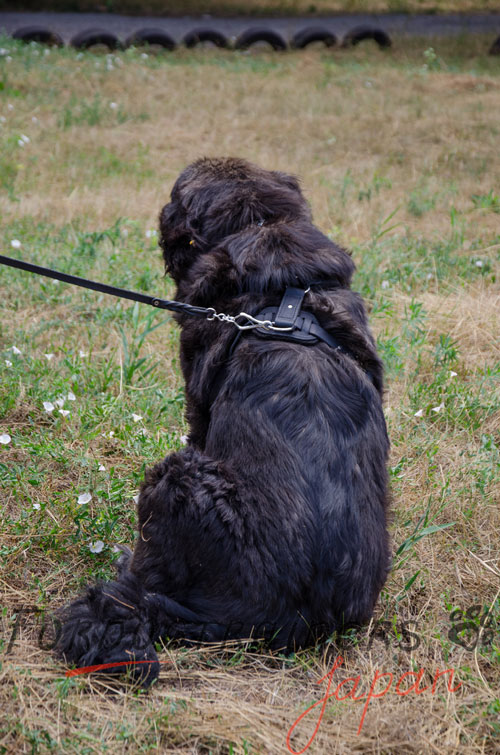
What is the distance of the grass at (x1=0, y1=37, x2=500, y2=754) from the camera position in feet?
6.76

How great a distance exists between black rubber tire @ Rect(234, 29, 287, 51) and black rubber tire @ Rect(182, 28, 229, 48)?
275 mm

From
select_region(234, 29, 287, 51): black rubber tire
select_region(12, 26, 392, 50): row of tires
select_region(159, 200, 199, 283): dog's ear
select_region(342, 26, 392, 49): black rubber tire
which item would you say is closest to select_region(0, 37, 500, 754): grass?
select_region(159, 200, 199, 283): dog's ear

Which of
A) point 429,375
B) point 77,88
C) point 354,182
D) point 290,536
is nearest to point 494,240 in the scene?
point 354,182

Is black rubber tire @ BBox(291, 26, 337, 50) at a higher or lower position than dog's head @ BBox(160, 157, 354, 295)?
higher

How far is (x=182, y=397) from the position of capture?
3.67 metres

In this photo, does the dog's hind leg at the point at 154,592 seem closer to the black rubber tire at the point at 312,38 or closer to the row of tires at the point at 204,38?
the row of tires at the point at 204,38

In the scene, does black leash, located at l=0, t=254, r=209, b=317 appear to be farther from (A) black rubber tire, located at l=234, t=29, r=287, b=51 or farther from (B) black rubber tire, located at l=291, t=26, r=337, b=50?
(B) black rubber tire, located at l=291, t=26, r=337, b=50

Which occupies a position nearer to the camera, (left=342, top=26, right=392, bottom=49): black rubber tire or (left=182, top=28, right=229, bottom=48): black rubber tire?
(left=182, top=28, right=229, bottom=48): black rubber tire


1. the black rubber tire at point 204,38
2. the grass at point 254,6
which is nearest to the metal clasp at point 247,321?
the black rubber tire at point 204,38

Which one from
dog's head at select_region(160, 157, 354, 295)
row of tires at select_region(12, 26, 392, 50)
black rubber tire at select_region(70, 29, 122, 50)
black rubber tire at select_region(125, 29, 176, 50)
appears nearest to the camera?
dog's head at select_region(160, 157, 354, 295)

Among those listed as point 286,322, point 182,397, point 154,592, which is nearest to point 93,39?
point 182,397

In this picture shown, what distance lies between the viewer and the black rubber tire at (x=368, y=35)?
13422mm

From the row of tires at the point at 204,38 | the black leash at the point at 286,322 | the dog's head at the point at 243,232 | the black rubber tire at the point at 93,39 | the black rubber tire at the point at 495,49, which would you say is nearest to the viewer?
the black leash at the point at 286,322

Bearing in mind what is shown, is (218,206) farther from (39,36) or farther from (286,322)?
(39,36)
